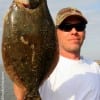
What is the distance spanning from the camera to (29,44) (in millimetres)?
4031

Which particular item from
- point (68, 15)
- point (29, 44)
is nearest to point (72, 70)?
point (68, 15)

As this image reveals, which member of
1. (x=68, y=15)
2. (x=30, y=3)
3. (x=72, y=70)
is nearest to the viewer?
(x=30, y=3)

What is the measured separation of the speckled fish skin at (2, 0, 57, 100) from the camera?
399cm

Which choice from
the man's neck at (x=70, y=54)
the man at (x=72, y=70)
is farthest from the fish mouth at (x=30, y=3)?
the man's neck at (x=70, y=54)

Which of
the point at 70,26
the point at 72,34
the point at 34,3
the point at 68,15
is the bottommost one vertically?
the point at 72,34

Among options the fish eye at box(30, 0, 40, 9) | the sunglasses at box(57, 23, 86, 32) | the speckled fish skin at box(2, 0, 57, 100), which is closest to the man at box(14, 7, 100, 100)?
the sunglasses at box(57, 23, 86, 32)

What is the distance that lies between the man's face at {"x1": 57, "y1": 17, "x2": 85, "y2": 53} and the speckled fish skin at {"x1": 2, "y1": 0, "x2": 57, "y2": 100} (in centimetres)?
142

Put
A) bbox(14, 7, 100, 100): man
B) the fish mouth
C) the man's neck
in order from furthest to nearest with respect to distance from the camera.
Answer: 1. the man's neck
2. bbox(14, 7, 100, 100): man
3. the fish mouth

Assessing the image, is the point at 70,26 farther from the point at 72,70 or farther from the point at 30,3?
the point at 30,3

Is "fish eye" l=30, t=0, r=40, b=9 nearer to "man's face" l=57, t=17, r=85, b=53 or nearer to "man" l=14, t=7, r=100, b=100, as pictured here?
"man" l=14, t=7, r=100, b=100

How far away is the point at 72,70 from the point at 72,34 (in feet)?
1.59

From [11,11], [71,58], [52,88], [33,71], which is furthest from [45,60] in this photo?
[71,58]

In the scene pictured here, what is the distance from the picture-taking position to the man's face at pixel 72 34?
18.1 ft

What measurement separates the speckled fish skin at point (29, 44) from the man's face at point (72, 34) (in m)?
1.42
